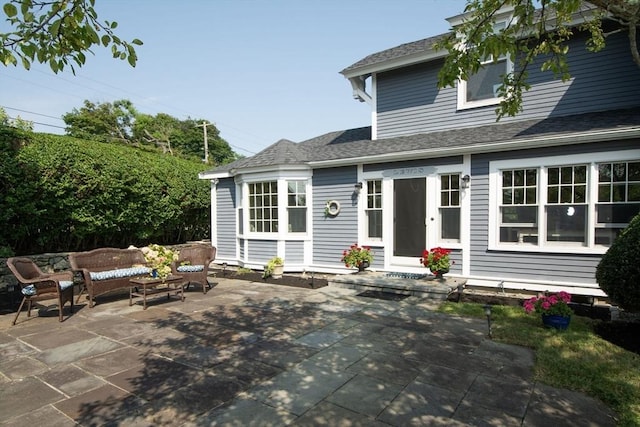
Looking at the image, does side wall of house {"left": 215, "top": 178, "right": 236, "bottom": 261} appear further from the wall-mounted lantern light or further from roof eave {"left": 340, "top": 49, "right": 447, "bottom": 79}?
the wall-mounted lantern light

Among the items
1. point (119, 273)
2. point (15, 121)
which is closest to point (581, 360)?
point (119, 273)

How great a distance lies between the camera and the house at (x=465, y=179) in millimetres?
6566

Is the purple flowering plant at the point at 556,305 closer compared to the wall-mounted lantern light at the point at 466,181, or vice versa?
the purple flowering plant at the point at 556,305

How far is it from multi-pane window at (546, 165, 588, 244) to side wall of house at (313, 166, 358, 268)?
432 cm

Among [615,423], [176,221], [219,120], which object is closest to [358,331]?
[615,423]

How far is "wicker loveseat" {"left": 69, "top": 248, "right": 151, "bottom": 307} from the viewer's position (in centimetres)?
670

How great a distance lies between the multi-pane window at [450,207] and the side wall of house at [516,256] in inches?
14.8

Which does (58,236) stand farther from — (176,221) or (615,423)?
(615,423)

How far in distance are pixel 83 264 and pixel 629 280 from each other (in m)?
9.17

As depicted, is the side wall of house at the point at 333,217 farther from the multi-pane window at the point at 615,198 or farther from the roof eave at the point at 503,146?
the multi-pane window at the point at 615,198

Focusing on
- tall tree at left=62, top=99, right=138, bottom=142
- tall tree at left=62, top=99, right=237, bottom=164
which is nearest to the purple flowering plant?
tall tree at left=62, top=99, right=237, bottom=164

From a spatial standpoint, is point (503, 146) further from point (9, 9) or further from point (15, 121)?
point (15, 121)

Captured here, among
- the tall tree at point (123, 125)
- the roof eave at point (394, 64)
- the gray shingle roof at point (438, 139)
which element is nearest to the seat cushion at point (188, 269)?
the gray shingle roof at point (438, 139)

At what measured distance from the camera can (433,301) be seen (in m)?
6.82
